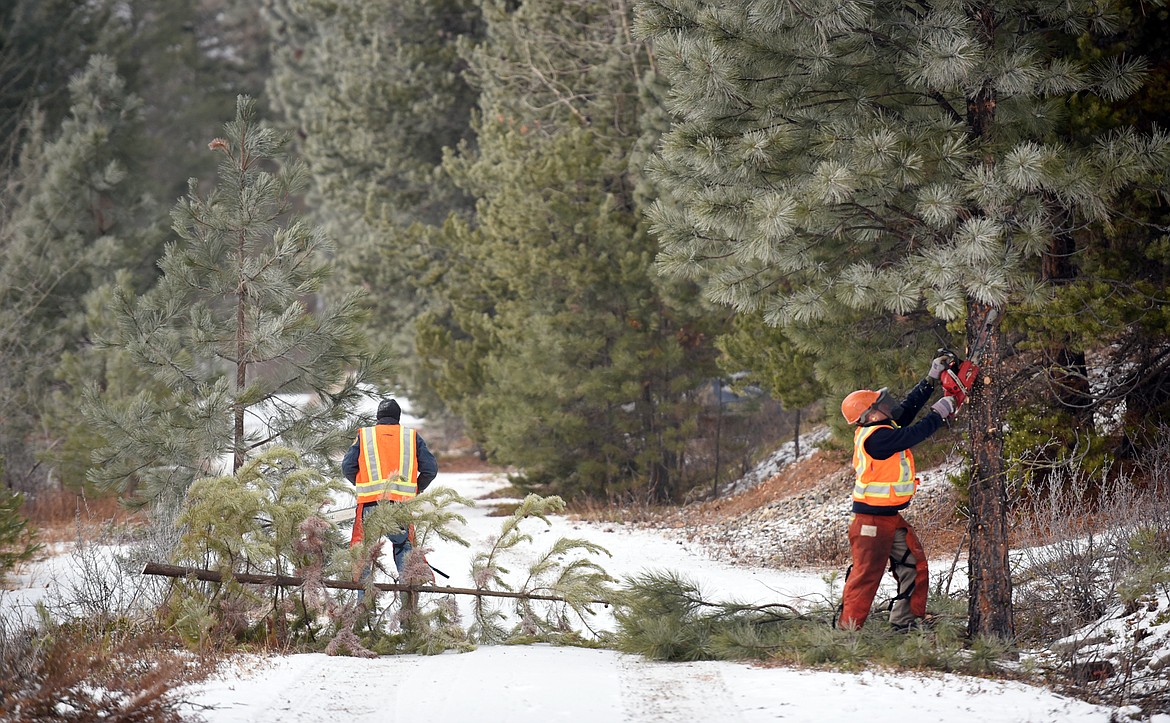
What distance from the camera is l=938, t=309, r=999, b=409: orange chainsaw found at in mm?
7234

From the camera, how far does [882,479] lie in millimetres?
7461

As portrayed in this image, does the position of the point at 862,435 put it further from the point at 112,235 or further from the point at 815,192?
the point at 112,235

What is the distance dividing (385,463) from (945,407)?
4844mm

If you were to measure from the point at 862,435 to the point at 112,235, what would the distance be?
66.9 feet

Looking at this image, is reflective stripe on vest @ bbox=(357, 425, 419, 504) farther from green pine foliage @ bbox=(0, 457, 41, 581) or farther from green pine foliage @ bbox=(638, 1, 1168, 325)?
green pine foliage @ bbox=(0, 457, 41, 581)

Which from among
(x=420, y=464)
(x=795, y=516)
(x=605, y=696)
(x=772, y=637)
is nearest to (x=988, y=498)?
(x=772, y=637)

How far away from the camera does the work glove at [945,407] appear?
689 cm

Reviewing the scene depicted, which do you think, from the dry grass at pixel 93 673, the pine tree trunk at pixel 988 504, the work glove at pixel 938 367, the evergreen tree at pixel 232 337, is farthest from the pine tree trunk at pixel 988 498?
the evergreen tree at pixel 232 337

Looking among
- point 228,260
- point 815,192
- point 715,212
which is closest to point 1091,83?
point 815,192

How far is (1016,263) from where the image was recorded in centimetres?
720

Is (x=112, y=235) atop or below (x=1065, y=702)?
atop

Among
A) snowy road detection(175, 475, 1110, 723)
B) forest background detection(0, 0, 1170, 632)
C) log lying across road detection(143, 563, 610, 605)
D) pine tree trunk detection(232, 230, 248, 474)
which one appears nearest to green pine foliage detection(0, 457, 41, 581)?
forest background detection(0, 0, 1170, 632)

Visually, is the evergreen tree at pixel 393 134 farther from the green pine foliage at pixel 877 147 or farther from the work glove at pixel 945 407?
the work glove at pixel 945 407

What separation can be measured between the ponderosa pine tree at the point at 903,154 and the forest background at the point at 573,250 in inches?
1.2
